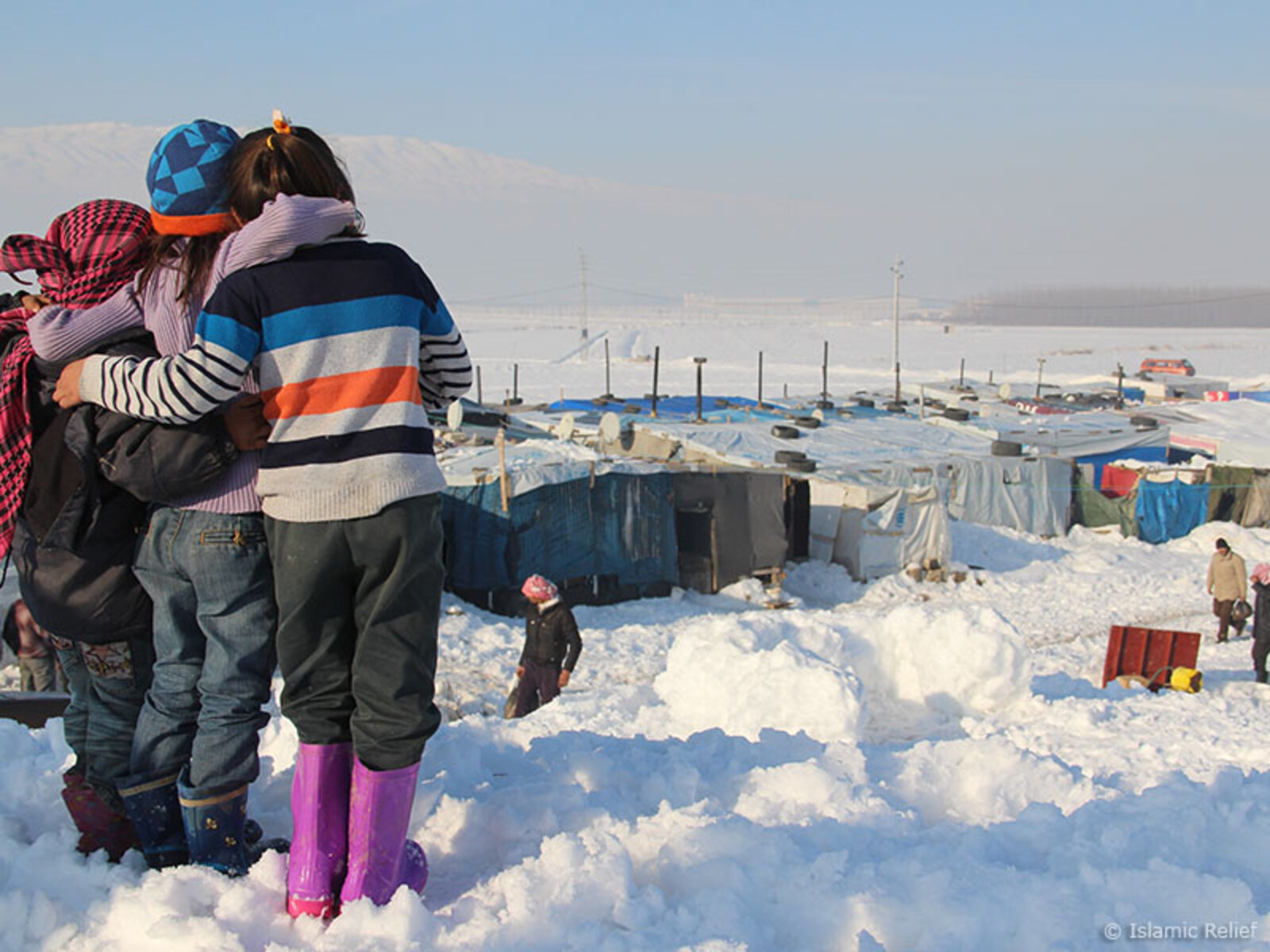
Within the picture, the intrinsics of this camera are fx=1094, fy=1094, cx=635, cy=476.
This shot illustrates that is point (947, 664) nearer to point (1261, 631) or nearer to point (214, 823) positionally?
point (1261, 631)

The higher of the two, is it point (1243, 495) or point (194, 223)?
point (194, 223)

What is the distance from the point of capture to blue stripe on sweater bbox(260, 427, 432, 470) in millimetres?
2303

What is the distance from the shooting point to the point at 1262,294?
164 m

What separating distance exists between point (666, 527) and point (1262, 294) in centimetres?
17722

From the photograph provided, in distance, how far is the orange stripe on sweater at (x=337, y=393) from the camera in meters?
2.31

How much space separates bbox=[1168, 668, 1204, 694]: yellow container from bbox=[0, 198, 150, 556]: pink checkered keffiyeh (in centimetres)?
1048

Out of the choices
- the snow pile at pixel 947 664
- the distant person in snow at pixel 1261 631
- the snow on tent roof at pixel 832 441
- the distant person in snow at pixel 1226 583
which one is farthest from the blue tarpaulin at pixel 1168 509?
the snow pile at pixel 947 664

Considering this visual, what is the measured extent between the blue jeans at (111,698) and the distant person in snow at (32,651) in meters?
6.87

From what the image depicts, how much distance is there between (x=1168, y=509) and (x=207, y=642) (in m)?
21.9

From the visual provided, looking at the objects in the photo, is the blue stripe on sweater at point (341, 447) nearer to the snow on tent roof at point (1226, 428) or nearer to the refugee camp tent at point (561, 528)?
the refugee camp tent at point (561, 528)

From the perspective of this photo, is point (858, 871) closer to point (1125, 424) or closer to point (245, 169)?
point (245, 169)

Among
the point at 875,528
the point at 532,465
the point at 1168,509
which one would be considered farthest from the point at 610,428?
the point at 1168,509

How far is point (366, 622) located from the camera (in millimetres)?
2385

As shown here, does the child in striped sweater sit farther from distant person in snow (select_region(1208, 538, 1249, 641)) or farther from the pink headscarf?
distant person in snow (select_region(1208, 538, 1249, 641))
